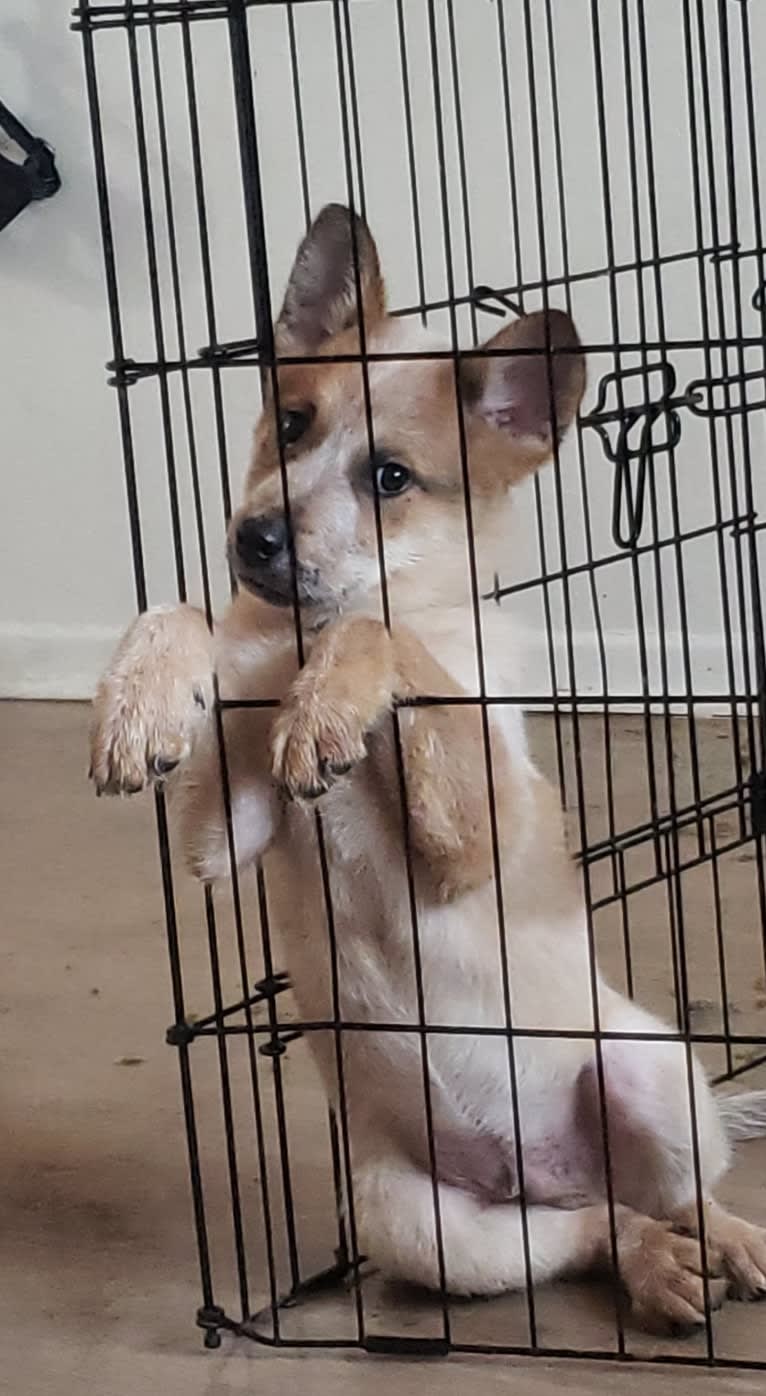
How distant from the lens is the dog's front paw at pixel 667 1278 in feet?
5.74

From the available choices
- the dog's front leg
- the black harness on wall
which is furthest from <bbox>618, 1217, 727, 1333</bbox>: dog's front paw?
the black harness on wall

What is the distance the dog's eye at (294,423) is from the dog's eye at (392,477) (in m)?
0.09

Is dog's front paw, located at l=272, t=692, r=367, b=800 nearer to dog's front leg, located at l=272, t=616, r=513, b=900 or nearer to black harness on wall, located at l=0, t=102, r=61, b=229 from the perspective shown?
dog's front leg, located at l=272, t=616, r=513, b=900

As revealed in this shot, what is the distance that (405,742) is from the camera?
175 centimetres

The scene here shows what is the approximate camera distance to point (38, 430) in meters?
4.45

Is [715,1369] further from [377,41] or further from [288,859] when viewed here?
[377,41]

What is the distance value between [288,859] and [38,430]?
9.10 feet

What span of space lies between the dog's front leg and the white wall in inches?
65.1

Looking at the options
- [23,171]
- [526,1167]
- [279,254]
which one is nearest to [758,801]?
[526,1167]

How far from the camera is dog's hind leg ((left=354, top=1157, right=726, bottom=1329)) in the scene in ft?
5.80

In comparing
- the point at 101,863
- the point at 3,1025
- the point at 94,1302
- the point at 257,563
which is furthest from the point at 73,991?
the point at 257,563

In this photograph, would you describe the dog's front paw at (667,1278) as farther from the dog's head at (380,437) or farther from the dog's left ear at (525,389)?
the dog's left ear at (525,389)

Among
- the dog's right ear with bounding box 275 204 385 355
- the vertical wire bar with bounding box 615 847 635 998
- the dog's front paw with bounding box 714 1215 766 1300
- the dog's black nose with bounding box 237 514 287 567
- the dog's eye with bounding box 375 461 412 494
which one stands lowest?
the dog's front paw with bounding box 714 1215 766 1300

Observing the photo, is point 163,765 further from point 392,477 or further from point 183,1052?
point 392,477
